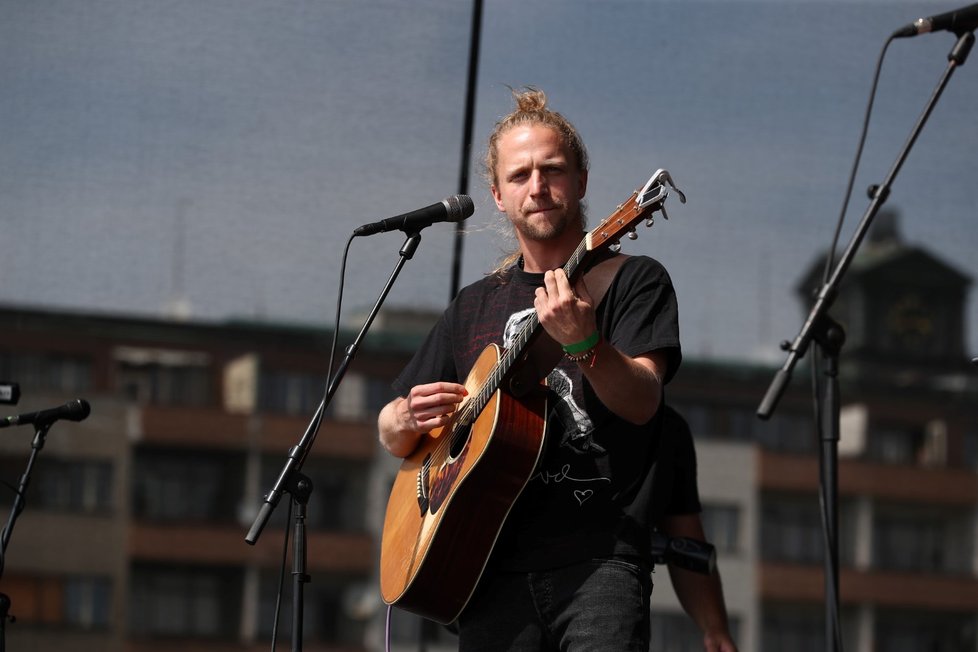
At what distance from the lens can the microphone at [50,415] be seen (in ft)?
8.86

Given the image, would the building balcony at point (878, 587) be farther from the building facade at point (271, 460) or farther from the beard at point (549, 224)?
the beard at point (549, 224)

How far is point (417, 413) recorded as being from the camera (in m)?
2.32

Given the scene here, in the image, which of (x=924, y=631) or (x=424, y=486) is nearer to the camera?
(x=424, y=486)

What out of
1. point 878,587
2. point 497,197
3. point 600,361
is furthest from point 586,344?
point 878,587

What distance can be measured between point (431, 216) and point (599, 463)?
650 mm

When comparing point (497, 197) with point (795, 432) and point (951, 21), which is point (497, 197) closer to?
point (951, 21)

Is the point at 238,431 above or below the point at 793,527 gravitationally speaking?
above

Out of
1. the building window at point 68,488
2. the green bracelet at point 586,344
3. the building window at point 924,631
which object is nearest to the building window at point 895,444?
the building window at point 924,631

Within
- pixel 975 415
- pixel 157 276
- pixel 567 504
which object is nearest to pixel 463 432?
pixel 567 504

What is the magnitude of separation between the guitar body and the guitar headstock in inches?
11.4

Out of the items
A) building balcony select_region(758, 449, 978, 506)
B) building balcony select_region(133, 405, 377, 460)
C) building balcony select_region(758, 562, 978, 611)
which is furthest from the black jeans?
building balcony select_region(758, 562, 978, 611)

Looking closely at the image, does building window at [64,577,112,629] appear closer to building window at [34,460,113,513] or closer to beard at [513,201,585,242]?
building window at [34,460,113,513]

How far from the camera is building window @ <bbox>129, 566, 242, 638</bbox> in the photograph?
4020 millimetres

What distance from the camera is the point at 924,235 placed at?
452 cm
